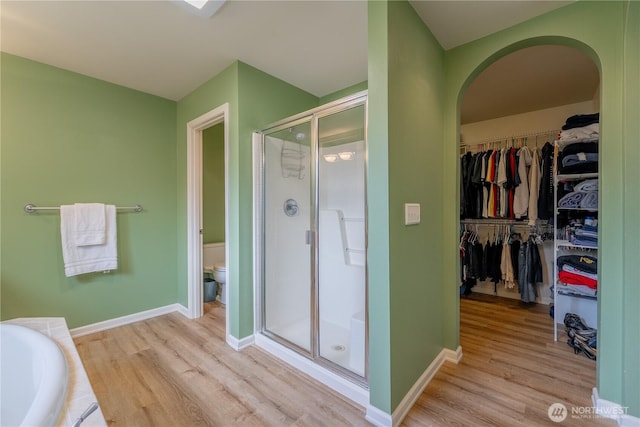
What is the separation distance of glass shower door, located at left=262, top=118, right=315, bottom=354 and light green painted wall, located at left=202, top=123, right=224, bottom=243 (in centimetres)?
172

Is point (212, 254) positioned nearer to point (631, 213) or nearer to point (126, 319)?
point (126, 319)

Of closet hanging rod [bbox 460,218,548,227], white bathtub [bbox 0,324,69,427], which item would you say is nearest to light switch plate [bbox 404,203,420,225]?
white bathtub [bbox 0,324,69,427]

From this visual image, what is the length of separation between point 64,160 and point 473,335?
397 centimetres

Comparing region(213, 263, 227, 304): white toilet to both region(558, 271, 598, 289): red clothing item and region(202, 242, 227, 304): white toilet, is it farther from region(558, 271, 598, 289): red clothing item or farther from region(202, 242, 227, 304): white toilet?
region(558, 271, 598, 289): red clothing item

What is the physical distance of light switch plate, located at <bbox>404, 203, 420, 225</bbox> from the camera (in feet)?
4.94

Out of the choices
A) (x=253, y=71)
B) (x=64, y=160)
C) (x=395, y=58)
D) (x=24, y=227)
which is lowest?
(x=24, y=227)

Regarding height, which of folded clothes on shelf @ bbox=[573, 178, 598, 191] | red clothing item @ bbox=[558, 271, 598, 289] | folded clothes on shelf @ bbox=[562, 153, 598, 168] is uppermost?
folded clothes on shelf @ bbox=[562, 153, 598, 168]

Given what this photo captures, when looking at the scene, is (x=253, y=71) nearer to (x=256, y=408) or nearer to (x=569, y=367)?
(x=256, y=408)

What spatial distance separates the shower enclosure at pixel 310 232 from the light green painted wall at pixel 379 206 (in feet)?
1.92

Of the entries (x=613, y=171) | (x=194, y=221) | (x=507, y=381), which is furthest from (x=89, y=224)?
(x=613, y=171)

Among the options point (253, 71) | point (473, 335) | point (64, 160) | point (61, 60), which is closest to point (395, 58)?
point (253, 71)

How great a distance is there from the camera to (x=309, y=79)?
8.36ft

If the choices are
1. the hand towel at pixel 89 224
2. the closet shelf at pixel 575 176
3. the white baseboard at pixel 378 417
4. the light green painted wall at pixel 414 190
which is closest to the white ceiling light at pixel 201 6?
the light green painted wall at pixel 414 190

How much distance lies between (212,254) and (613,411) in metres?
3.74
